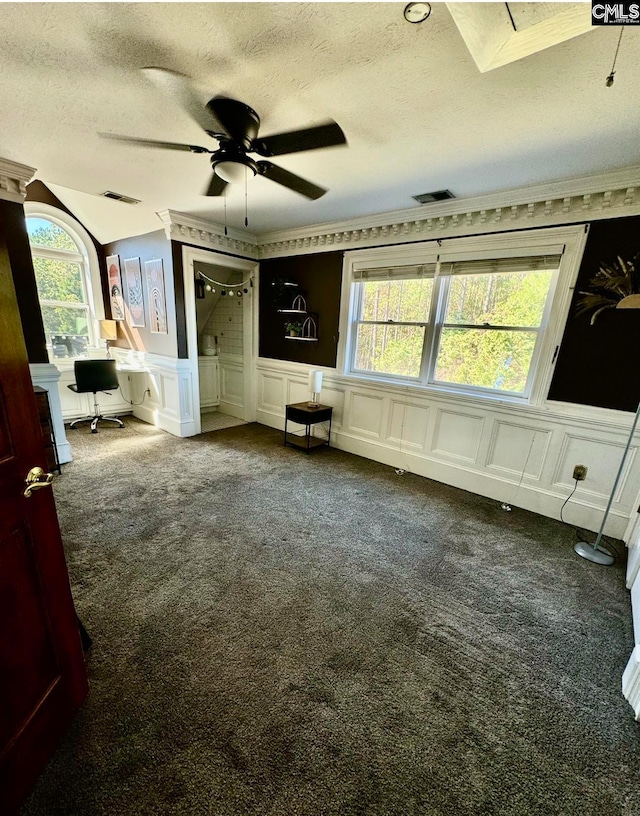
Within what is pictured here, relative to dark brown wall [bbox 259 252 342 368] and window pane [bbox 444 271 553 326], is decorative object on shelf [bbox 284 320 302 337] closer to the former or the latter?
dark brown wall [bbox 259 252 342 368]

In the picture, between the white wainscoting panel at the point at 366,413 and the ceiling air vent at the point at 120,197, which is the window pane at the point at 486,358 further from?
the ceiling air vent at the point at 120,197

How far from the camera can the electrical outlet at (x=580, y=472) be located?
8.62 feet

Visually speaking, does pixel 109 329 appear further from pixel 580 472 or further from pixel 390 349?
pixel 580 472

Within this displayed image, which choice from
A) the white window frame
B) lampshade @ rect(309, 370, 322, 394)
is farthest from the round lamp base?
lampshade @ rect(309, 370, 322, 394)

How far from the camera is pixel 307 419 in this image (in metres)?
3.86

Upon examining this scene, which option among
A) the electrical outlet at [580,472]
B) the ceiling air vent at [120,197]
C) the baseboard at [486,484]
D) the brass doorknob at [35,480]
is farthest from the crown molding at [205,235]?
the electrical outlet at [580,472]

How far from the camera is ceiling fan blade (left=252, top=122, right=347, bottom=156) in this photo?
1524 millimetres

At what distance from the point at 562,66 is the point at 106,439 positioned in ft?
16.4

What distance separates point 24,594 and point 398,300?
139 inches

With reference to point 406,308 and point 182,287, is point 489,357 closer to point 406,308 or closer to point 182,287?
point 406,308

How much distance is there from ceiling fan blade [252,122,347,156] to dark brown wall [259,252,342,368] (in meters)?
2.22

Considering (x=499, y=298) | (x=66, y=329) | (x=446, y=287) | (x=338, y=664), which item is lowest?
(x=338, y=664)

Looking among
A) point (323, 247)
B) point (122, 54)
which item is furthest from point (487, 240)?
point (122, 54)

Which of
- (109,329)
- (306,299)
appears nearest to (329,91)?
(306,299)
